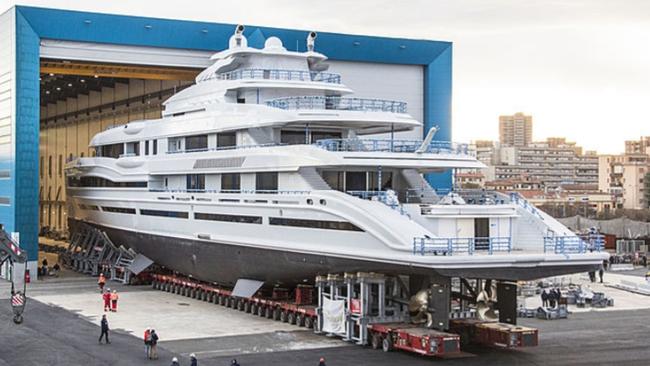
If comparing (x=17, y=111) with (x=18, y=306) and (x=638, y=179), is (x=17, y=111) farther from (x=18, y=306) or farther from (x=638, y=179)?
(x=638, y=179)

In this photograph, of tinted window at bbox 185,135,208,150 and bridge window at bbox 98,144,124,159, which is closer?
tinted window at bbox 185,135,208,150

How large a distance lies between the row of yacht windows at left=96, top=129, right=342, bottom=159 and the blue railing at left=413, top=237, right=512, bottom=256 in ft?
28.1

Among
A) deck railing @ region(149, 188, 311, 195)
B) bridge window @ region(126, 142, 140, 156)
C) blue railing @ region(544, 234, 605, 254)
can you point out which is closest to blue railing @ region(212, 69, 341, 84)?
deck railing @ region(149, 188, 311, 195)

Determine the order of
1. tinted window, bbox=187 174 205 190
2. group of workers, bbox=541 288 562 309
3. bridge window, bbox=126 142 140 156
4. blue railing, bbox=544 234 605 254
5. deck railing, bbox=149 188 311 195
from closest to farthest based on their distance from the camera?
1. blue railing, bbox=544 234 605 254
2. deck railing, bbox=149 188 311 195
3. group of workers, bbox=541 288 562 309
4. tinted window, bbox=187 174 205 190
5. bridge window, bbox=126 142 140 156

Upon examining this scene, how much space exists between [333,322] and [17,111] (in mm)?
24884

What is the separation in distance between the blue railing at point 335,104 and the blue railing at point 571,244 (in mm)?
9326

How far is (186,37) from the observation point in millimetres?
53031

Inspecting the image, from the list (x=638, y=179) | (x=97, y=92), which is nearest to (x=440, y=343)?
(x=97, y=92)

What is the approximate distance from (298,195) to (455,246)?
259 inches

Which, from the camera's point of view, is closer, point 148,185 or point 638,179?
point 148,185

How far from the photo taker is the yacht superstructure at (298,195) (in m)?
29.2

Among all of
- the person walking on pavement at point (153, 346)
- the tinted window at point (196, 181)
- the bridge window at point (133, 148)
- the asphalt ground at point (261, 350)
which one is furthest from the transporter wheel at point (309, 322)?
the bridge window at point (133, 148)

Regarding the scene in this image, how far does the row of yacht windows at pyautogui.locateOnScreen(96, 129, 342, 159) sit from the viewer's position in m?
37.0

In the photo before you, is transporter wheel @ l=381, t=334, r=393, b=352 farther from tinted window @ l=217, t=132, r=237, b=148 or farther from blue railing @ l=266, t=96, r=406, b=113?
tinted window @ l=217, t=132, r=237, b=148
